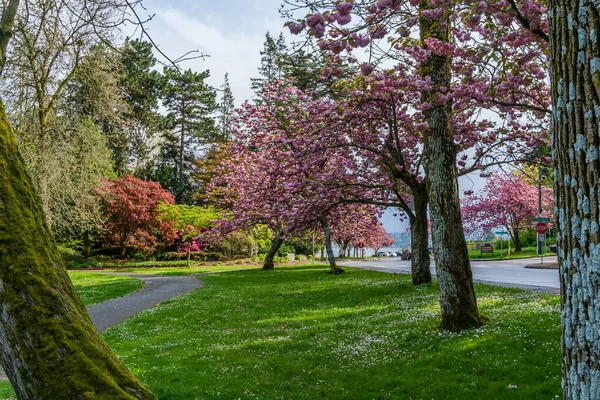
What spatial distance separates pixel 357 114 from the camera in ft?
42.6

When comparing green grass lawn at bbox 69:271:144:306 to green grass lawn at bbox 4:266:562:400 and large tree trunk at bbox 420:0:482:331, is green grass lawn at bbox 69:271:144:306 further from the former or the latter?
large tree trunk at bbox 420:0:482:331

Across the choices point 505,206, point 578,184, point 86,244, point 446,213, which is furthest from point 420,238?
point 86,244

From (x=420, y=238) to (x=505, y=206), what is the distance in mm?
29933

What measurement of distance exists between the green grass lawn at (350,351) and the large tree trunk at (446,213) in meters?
0.47

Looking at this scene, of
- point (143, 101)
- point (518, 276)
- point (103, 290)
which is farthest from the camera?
point (143, 101)

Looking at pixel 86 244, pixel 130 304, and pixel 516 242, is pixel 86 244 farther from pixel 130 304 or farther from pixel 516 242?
pixel 516 242

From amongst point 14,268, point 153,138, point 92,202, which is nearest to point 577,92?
point 14,268

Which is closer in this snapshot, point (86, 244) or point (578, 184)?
point (578, 184)

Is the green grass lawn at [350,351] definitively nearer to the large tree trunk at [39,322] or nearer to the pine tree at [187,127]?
the large tree trunk at [39,322]

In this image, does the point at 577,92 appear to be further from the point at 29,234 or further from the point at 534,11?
the point at 534,11

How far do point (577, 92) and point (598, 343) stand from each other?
1049 millimetres

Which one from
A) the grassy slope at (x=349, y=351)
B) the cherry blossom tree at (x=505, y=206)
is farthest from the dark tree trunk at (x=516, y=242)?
the grassy slope at (x=349, y=351)

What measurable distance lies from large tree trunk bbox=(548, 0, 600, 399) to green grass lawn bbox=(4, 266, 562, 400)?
10.6ft

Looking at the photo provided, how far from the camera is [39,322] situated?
8.05 ft
